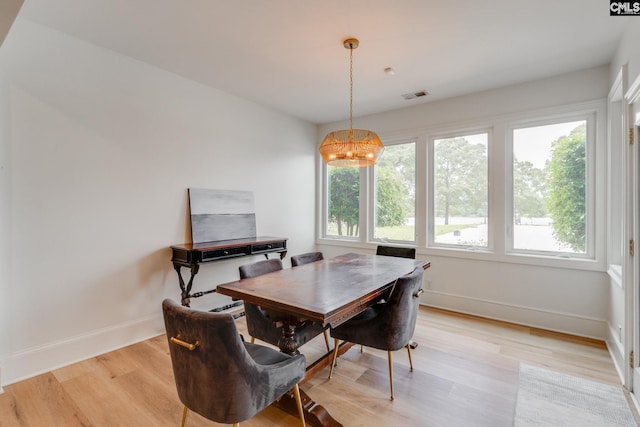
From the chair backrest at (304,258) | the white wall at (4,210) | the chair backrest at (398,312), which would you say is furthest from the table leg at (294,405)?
the white wall at (4,210)

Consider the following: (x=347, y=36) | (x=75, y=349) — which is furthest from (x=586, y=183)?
(x=75, y=349)

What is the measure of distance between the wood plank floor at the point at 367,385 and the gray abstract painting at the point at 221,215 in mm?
1225

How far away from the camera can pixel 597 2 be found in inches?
84.2

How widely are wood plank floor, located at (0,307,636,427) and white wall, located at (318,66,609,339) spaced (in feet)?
1.01

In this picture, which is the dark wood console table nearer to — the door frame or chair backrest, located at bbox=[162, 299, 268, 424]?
chair backrest, located at bbox=[162, 299, 268, 424]

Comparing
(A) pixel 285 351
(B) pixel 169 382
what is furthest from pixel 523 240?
(B) pixel 169 382

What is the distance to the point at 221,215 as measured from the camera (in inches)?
148

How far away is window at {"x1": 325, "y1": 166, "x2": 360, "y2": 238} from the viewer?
16.4 feet

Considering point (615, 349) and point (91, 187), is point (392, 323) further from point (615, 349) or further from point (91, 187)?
point (91, 187)

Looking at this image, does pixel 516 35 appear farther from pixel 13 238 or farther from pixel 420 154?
pixel 13 238

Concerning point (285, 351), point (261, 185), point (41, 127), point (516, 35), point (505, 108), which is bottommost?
point (285, 351)

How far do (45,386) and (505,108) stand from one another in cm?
518

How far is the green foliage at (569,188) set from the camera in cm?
323

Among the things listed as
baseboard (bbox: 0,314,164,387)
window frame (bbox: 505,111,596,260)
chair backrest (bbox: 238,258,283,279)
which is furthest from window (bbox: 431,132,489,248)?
baseboard (bbox: 0,314,164,387)
